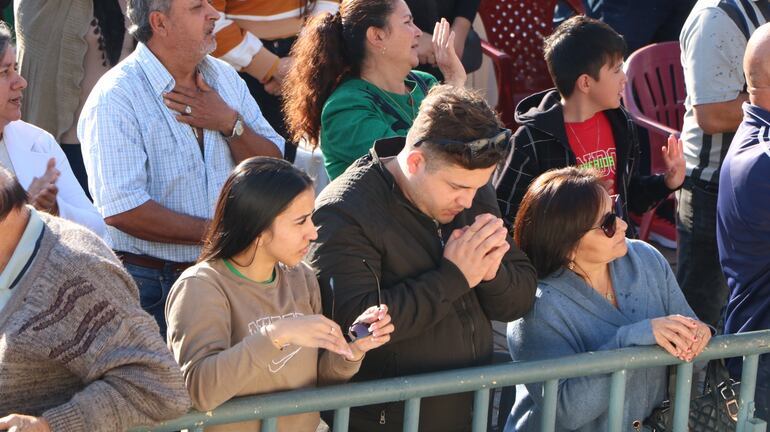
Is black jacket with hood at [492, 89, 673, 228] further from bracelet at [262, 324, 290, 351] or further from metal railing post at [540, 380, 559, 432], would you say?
bracelet at [262, 324, 290, 351]

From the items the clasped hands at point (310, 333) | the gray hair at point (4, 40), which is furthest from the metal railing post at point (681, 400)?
the gray hair at point (4, 40)

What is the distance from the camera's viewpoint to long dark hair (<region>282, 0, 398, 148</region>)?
3996 millimetres

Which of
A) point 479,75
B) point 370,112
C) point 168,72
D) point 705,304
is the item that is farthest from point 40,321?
point 479,75

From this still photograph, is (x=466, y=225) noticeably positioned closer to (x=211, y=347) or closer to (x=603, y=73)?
(x=211, y=347)

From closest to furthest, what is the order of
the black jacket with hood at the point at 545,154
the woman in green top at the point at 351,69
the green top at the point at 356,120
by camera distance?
the green top at the point at 356,120
the woman in green top at the point at 351,69
the black jacket with hood at the point at 545,154

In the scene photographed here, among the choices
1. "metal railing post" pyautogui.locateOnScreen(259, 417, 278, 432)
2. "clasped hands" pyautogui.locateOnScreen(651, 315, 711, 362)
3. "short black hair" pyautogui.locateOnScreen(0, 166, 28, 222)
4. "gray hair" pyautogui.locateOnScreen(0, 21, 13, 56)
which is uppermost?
"gray hair" pyautogui.locateOnScreen(0, 21, 13, 56)

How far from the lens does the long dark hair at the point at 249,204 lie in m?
2.81

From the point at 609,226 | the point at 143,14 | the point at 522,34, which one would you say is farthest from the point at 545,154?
the point at 522,34

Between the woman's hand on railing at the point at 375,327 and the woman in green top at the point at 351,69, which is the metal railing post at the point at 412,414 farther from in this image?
the woman in green top at the point at 351,69

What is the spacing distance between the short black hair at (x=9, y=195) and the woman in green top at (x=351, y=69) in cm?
149

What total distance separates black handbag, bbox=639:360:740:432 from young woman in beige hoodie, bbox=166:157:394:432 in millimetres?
987

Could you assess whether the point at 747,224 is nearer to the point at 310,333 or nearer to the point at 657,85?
the point at 310,333

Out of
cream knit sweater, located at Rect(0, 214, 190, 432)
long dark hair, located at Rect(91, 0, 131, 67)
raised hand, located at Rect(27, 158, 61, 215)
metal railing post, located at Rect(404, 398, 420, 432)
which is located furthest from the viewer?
long dark hair, located at Rect(91, 0, 131, 67)

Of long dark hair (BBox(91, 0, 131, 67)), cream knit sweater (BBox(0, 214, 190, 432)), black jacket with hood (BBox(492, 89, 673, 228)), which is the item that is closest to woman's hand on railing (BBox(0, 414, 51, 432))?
cream knit sweater (BBox(0, 214, 190, 432))
